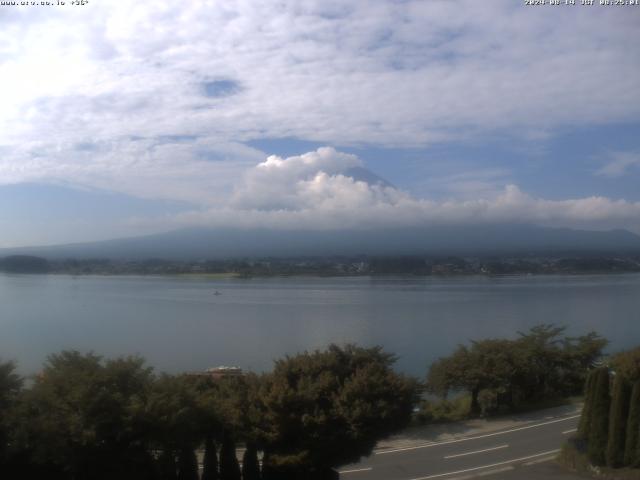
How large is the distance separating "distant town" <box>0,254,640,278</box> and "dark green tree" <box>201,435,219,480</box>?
48164mm

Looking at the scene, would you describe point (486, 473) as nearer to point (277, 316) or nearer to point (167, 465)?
point (167, 465)

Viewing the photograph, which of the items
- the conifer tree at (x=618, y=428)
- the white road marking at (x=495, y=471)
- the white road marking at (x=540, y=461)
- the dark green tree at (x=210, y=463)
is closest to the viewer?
the dark green tree at (x=210, y=463)

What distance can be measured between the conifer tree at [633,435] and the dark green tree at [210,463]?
16.4 feet

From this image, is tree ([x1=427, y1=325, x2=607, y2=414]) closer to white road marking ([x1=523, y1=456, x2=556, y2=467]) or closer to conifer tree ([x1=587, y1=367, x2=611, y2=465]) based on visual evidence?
white road marking ([x1=523, y1=456, x2=556, y2=467])

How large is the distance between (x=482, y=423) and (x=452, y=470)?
11.8ft

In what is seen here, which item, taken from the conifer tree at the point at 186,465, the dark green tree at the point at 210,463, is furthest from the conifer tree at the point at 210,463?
the conifer tree at the point at 186,465

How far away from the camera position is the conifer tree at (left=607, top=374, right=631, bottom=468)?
8.18 meters

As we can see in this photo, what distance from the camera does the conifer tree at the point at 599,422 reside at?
8.39 meters

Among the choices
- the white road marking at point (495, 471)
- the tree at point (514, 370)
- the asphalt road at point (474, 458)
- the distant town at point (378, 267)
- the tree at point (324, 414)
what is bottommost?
the asphalt road at point (474, 458)

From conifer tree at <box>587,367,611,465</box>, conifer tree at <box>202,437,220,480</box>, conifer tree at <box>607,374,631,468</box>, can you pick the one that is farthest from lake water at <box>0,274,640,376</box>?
conifer tree at <box>202,437,220,480</box>

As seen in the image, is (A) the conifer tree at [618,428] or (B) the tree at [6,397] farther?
(A) the conifer tree at [618,428]

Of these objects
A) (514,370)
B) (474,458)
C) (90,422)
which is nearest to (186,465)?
(90,422)

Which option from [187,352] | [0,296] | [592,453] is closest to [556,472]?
[592,453]

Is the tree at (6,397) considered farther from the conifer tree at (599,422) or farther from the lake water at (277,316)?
the lake water at (277,316)
